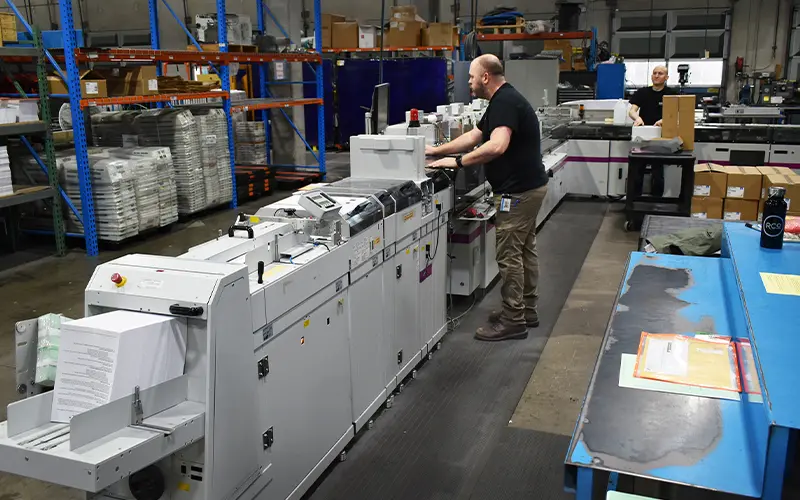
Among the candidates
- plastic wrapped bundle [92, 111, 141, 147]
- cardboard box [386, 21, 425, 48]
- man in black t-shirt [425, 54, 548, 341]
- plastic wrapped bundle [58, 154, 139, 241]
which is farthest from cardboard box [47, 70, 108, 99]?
cardboard box [386, 21, 425, 48]

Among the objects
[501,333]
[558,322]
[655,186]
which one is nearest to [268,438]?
[501,333]

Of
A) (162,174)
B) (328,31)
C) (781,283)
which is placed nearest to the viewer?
(781,283)

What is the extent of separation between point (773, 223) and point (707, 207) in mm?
3685

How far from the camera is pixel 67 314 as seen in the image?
459cm

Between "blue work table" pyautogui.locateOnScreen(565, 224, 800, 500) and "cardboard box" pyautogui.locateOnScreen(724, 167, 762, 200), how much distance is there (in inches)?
147

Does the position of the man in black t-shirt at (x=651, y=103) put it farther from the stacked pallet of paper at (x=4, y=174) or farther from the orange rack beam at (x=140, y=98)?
the stacked pallet of paper at (x=4, y=174)

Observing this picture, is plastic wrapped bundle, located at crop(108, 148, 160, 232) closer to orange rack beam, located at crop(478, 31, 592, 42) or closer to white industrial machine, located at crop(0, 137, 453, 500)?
white industrial machine, located at crop(0, 137, 453, 500)

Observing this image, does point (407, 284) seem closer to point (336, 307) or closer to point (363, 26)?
point (336, 307)

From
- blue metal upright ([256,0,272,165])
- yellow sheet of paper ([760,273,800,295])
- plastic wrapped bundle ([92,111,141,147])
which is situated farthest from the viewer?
blue metal upright ([256,0,272,165])

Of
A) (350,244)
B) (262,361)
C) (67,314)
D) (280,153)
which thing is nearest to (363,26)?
(280,153)

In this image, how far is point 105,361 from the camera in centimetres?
178

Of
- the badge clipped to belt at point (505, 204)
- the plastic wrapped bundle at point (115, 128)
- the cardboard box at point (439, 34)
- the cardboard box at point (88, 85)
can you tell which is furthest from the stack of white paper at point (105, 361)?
the cardboard box at point (439, 34)

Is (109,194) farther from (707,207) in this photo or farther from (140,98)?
(707,207)

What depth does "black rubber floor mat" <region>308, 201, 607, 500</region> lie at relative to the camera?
2754mm
